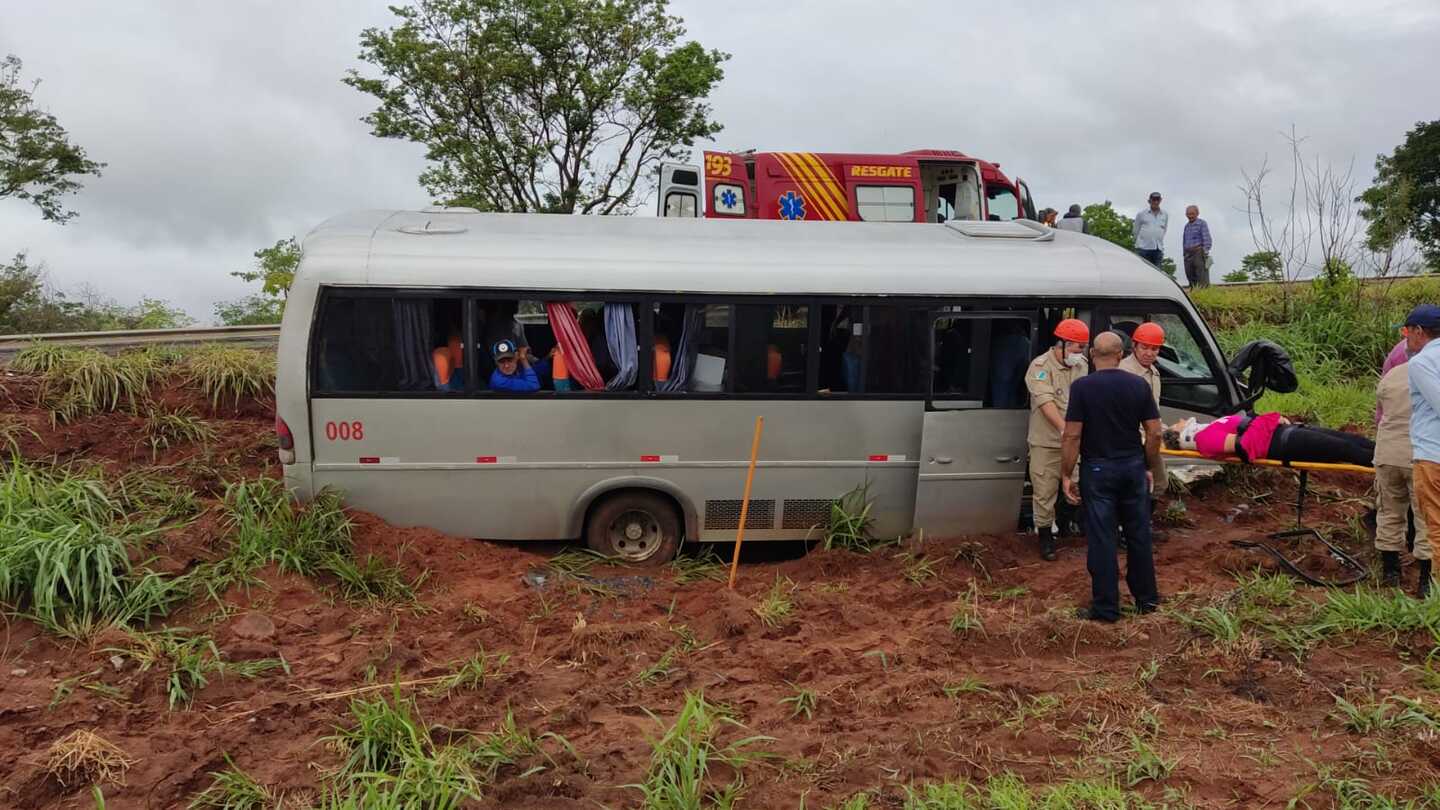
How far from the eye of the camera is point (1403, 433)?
19.6 feet

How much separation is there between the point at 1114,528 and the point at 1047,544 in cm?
141

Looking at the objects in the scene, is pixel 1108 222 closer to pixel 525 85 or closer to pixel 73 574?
pixel 525 85

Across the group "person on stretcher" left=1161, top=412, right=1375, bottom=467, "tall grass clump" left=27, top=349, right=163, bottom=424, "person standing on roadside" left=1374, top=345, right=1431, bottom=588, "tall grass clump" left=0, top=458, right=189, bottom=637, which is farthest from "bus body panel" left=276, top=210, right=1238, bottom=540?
"tall grass clump" left=27, top=349, right=163, bottom=424

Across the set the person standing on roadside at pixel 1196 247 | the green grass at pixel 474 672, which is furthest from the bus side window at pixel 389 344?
the person standing on roadside at pixel 1196 247

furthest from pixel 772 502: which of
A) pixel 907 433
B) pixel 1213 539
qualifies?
pixel 1213 539

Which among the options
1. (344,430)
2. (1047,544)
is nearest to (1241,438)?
(1047,544)

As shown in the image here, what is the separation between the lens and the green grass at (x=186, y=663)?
5.07 m

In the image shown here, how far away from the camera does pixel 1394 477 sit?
6.12 metres

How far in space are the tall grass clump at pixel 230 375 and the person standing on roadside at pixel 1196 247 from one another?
14.0m

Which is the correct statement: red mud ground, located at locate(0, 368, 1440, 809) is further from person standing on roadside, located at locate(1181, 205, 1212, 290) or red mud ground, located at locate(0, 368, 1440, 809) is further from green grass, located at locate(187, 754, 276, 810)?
person standing on roadside, located at locate(1181, 205, 1212, 290)

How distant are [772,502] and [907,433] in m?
1.15

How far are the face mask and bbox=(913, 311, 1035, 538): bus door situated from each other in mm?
1105

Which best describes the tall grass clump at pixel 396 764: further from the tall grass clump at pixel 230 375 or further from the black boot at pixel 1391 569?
A: the tall grass clump at pixel 230 375

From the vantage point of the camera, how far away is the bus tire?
24.5 ft
